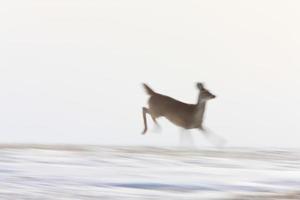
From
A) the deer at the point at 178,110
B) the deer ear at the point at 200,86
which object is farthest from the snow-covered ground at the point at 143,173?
the deer ear at the point at 200,86

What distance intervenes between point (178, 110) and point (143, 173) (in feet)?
8.33

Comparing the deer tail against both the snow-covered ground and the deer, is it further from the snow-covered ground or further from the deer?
the snow-covered ground

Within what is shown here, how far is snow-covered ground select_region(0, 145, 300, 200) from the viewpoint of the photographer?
2.88 m

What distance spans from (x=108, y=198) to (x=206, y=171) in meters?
0.86

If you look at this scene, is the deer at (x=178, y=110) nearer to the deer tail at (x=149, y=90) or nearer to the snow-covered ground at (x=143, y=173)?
the deer tail at (x=149, y=90)

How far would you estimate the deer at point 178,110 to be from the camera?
19.1 feet

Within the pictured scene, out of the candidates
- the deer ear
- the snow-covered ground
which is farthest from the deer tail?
the snow-covered ground

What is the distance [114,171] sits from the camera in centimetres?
343

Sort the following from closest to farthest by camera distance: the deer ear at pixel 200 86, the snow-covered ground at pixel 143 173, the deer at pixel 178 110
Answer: the snow-covered ground at pixel 143 173 < the deer at pixel 178 110 < the deer ear at pixel 200 86

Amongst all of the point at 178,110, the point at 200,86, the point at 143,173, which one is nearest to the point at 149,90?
the point at 178,110

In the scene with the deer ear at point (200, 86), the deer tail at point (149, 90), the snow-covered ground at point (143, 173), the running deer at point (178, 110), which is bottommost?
the snow-covered ground at point (143, 173)

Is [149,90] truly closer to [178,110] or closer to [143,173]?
[178,110]

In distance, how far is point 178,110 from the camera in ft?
19.5

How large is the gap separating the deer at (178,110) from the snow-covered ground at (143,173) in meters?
1.25
